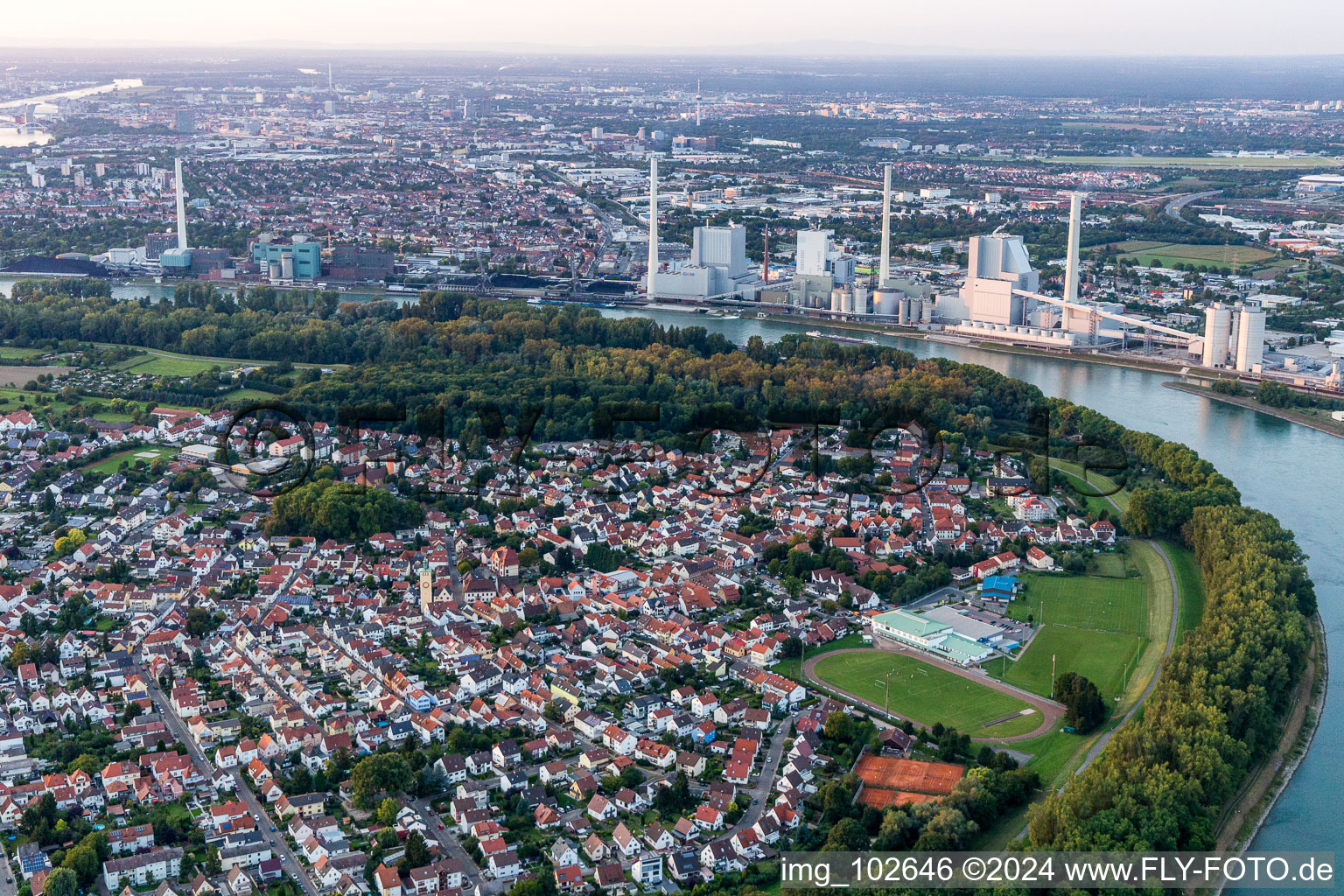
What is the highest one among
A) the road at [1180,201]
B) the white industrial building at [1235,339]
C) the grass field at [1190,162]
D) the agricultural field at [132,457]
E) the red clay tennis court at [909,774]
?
the grass field at [1190,162]

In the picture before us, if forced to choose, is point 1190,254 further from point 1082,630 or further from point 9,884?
point 9,884

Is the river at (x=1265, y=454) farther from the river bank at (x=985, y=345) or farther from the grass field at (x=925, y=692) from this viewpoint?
the grass field at (x=925, y=692)

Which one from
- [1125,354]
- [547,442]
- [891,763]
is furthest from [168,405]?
[1125,354]

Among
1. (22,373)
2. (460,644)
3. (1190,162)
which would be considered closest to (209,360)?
(22,373)

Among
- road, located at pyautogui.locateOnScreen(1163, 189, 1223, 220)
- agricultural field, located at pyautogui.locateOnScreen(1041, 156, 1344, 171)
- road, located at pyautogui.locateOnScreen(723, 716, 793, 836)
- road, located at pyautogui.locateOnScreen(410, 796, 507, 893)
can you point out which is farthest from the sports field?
agricultural field, located at pyautogui.locateOnScreen(1041, 156, 1344, 171)

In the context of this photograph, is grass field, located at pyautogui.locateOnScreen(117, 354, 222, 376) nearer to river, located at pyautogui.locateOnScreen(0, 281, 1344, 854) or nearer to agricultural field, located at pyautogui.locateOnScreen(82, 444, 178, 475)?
agricultural field, located at pyautogui.locateOnScreen(82, 444, 178, 475)

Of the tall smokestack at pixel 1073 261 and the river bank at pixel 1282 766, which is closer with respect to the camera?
the river bank at pixel 1282 766

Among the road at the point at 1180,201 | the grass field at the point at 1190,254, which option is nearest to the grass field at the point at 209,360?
the grass field at the point at 1190,254
